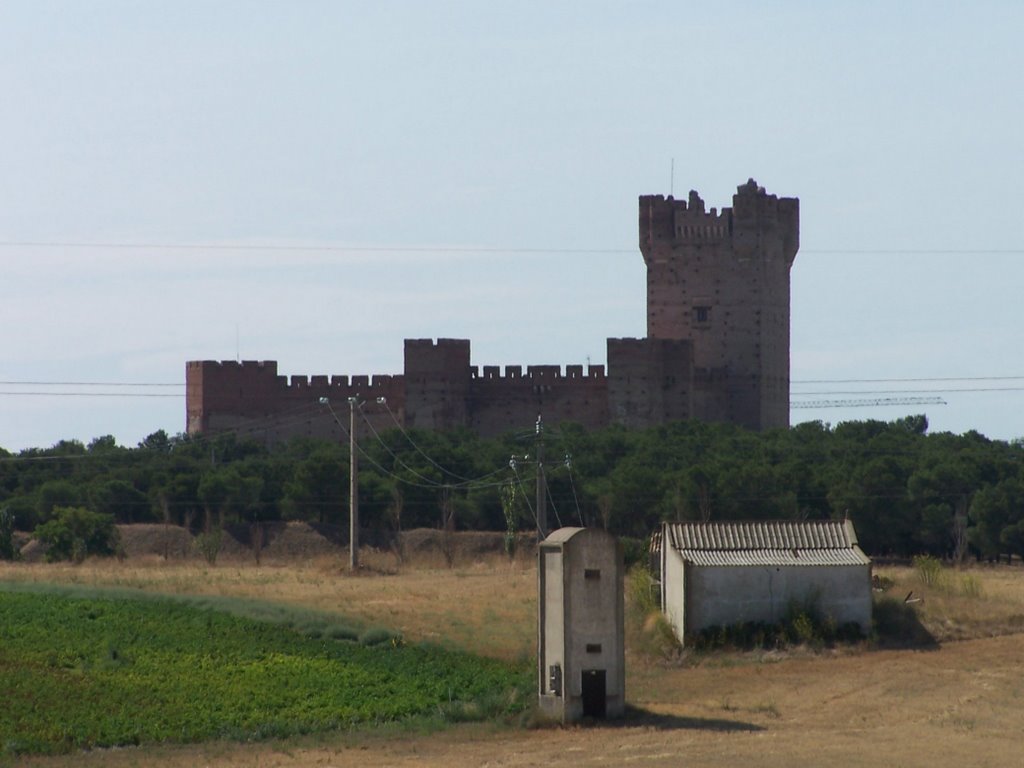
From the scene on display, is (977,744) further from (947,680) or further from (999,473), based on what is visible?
(999,473)

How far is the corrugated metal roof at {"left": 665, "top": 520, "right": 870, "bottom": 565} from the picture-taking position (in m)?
32.7

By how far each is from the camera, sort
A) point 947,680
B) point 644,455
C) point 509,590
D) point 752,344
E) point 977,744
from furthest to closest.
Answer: point 752,344, point 644,455, point 509,590, point 947,680, point 977,744

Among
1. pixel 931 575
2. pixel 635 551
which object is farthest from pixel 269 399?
pixel 931 575

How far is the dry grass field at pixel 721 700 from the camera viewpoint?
24.5 meters

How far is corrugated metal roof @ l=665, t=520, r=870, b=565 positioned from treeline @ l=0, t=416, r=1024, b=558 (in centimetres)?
1684

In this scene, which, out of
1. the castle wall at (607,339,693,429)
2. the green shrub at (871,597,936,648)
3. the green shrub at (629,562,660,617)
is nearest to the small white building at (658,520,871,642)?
the green shrub at (871,597,936,648)

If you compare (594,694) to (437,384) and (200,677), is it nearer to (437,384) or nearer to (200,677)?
(200,677)

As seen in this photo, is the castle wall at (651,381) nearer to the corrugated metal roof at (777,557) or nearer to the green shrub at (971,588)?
the green shrub at (971,588)

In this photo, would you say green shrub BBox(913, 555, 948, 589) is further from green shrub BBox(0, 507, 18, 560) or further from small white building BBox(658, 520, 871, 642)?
green shrub BBox(0, 507, 18, 560)

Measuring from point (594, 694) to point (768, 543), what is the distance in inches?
271

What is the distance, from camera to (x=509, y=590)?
127 ft

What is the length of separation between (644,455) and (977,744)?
119 feet

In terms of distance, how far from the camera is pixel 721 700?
92.5 ft

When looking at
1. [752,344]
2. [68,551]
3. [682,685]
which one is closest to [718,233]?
[752,344]
